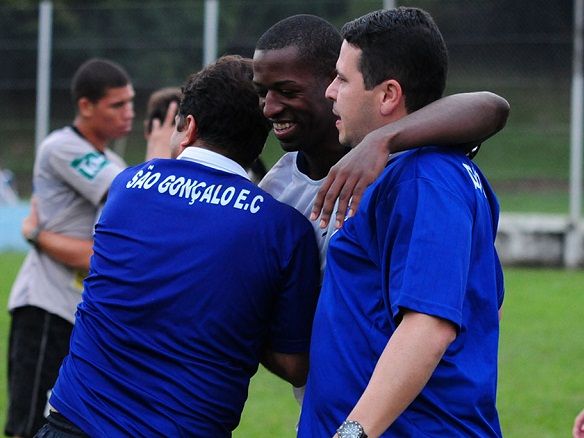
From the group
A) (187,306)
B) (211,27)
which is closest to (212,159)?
(187,306)

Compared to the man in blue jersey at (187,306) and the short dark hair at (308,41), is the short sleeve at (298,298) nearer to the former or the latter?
the man in blue jersey at (187,306)

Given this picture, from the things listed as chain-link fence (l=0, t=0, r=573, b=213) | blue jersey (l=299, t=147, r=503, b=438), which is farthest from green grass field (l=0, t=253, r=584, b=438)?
blue jersey (l=299, t=147, r=503, b=438)

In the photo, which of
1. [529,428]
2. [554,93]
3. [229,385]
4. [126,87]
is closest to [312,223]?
[229,385]

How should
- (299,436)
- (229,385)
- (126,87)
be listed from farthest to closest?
(126,87), (229,385), (299,436)

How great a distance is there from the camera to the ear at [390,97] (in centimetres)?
283

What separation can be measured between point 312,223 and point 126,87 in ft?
10.6

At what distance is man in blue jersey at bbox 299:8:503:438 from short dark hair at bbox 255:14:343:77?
14.7 inches

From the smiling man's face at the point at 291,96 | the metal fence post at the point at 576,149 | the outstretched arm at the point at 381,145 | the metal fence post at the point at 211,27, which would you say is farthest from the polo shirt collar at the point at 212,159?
the metal fence post at the point at 211,27

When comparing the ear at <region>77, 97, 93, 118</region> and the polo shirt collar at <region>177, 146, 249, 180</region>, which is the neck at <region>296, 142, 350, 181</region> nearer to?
the polo shirt collar at <region>177, 146, 249, 180</region>

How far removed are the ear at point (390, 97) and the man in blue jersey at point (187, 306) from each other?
440 millimetres

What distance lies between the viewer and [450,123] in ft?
9.37

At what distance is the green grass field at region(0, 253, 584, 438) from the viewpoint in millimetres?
7484

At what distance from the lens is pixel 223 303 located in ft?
10.0

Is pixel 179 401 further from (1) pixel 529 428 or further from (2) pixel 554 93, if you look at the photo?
(2) pixel 554 93
